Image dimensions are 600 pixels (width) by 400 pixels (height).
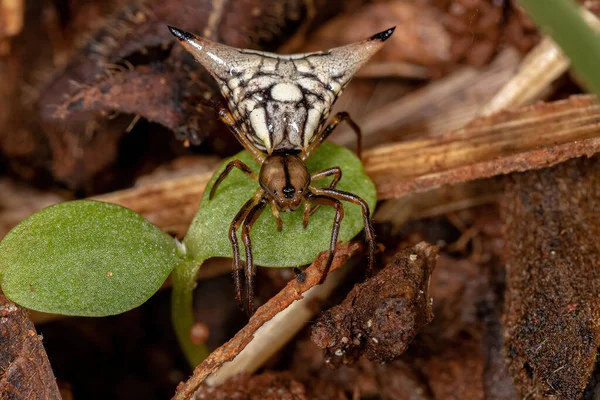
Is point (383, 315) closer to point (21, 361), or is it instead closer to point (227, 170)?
point (227, 170)

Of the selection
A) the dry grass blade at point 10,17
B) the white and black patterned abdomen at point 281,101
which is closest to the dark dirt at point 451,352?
the white and black patterned abdomen at point 281,101

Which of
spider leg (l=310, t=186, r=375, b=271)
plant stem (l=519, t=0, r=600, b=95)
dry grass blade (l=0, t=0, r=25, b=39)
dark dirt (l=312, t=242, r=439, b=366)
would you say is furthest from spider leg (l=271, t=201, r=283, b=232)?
dry grass blade (l=0, t=0, r=25, b=39)

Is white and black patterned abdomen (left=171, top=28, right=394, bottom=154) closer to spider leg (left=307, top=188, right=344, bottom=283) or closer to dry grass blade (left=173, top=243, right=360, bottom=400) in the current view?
spider leg (left=307, top=188, right=344, bottom=283)

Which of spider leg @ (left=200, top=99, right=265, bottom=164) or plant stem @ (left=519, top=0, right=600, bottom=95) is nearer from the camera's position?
plant stem @ (left=519, top=0, right=600, bottom=95)

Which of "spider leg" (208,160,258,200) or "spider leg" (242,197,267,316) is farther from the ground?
"spider leg" (208,160,258,200)

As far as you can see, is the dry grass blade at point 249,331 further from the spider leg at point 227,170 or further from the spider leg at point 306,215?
the spider leg at point 227,170
